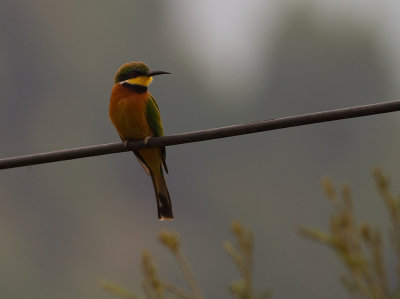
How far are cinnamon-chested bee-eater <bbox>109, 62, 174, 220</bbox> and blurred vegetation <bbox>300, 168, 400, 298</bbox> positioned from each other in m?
1.50

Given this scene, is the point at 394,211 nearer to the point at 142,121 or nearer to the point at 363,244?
the point at 363,244

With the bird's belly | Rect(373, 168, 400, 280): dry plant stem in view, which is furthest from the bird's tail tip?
Rect(373, 168, 400, 280): dry plant stem

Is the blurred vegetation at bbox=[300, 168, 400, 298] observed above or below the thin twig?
below

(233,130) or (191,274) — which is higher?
(233,130)

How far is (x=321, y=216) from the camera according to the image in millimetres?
50406

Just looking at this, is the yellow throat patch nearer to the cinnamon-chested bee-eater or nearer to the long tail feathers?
the cinnamon-chested bee-eater

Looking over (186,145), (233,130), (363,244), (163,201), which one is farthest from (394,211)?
(186,145)

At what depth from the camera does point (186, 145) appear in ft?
185

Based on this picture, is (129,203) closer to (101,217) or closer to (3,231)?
(101,217)

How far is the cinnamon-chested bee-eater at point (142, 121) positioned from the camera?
5.11m

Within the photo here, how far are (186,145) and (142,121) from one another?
51.4m

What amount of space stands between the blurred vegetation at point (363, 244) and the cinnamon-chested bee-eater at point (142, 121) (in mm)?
1498

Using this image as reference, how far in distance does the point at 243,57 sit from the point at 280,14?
4.16 m

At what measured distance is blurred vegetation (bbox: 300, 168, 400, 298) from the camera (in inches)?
138
